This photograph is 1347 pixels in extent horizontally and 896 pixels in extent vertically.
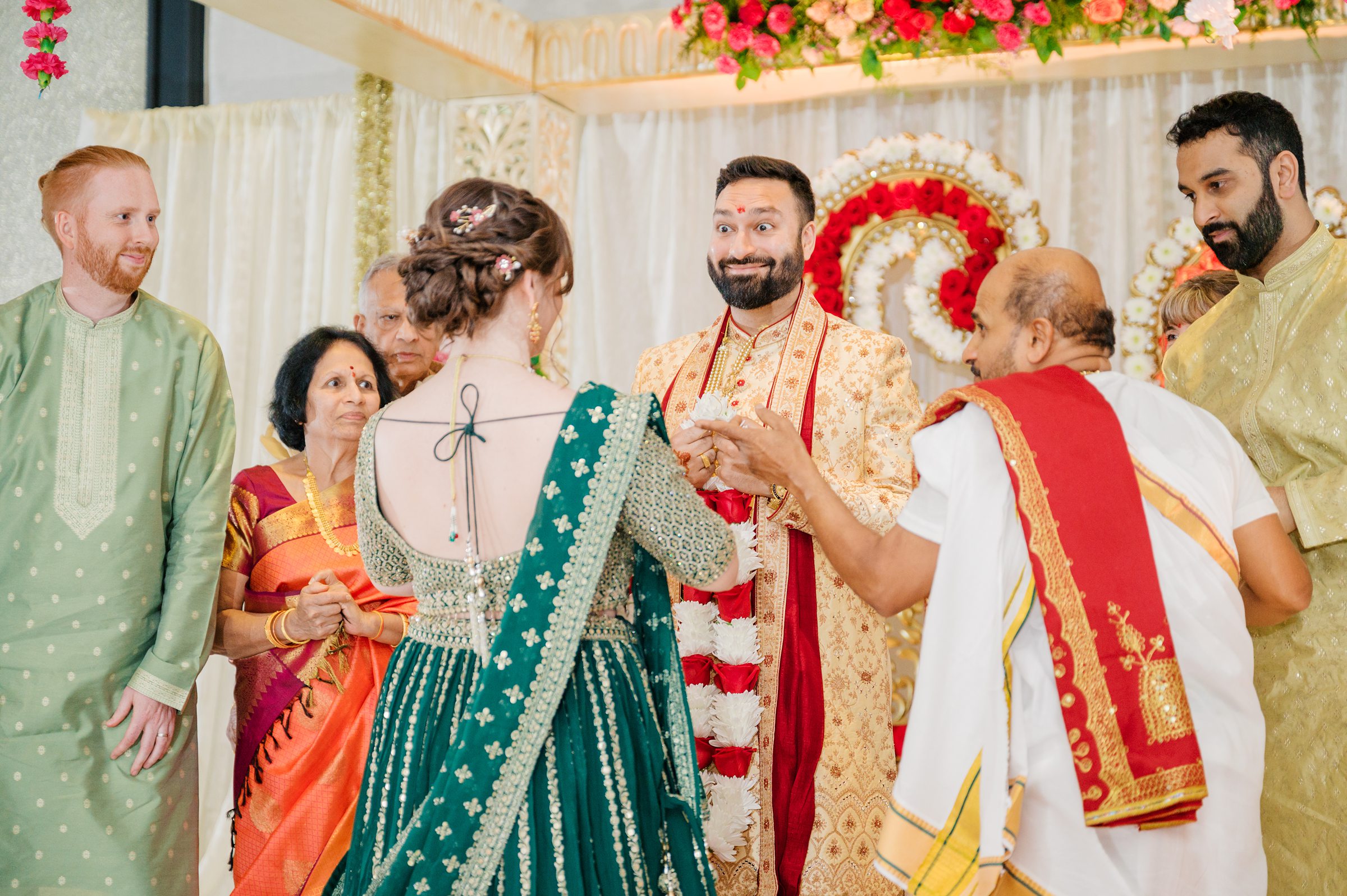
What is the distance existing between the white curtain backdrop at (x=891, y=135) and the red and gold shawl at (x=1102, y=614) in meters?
2.91

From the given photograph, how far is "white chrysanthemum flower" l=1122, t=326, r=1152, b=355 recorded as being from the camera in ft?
14.9

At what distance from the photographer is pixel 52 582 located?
8.75ft

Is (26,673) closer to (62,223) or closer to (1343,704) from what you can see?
(62,223)

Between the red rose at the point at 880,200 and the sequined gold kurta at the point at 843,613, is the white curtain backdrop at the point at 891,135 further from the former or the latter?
the sequined gold kurta at the point at 843,613

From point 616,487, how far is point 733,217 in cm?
142

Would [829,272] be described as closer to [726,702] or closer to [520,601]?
[726,702]

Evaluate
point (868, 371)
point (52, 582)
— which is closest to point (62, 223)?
point (52, 582)

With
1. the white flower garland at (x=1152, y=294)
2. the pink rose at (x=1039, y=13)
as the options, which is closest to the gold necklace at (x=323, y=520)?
the pink rose at (x=1039, y=13)

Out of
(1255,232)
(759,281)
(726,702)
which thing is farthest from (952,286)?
(726,702)

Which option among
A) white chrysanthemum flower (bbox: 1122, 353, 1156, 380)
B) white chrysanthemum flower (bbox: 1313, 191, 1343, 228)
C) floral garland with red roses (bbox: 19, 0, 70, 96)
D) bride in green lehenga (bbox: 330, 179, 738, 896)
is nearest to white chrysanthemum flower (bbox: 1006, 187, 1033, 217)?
A: white chrysanthemum flower (bbox: 1122, 353, 1156, 380)

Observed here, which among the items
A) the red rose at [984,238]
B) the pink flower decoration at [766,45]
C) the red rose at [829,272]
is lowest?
the red rose at [829,272]

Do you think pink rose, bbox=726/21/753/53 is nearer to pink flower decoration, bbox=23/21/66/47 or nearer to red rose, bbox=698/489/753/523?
red rose, bbox=698/489/753/523

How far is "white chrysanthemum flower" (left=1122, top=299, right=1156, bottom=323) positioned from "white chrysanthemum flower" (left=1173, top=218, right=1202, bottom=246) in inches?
10.0

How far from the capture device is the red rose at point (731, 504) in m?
2.92
